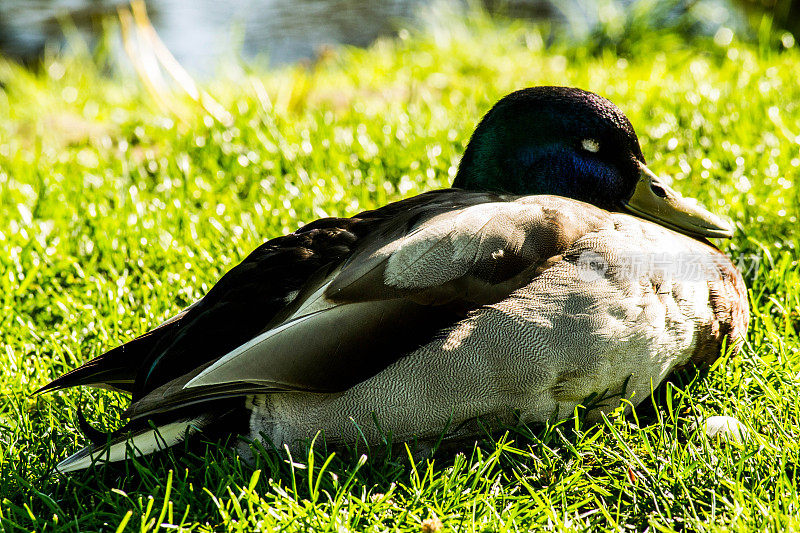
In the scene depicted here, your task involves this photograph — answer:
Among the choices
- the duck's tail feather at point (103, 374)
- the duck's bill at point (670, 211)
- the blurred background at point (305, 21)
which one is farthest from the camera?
the blurred background at point (305, 21)

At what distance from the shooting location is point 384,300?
221 cm

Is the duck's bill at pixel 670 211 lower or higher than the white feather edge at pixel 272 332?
lower

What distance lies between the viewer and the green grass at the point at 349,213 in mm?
2215

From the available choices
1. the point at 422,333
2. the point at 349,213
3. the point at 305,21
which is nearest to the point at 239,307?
the point at 422,333

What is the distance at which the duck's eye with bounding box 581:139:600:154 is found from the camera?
2859 millimetres

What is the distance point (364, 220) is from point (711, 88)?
314 centimetres

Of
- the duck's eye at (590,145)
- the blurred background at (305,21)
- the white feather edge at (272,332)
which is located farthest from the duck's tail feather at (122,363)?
the blurred background at (305,21)

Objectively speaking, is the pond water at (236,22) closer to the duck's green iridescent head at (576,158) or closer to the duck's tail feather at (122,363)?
the duck's green iridescent head at (576,158)

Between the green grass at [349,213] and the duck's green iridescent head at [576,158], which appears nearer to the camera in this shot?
the green grass at [349,213]

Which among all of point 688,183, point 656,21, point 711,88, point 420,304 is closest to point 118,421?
point 420,304

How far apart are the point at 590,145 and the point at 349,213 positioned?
130 centimetres

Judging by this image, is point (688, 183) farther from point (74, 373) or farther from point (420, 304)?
point (74, 373)

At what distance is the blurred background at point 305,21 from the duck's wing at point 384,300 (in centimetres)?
454

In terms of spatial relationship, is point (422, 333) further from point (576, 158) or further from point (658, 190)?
point (658, 190)
